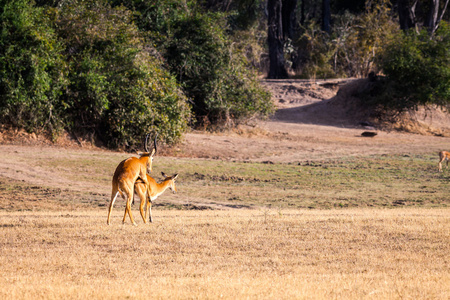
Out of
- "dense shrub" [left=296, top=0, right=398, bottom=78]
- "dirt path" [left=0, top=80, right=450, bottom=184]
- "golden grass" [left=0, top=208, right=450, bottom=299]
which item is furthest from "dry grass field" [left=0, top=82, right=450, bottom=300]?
"dense shrub" [left=296, top=0, right=398, bottom=78]

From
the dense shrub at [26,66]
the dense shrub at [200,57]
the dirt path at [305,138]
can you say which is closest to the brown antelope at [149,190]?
the dense shrub at [26,66]

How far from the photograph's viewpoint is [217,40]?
88.8 feet

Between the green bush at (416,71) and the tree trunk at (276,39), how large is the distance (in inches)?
395

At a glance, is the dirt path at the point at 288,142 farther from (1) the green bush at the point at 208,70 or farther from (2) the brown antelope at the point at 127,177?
(2) the brown antelope at the point at 127,177

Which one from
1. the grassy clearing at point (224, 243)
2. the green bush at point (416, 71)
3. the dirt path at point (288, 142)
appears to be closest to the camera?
the grassy clearing at point (224, 243)

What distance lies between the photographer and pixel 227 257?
793 cm

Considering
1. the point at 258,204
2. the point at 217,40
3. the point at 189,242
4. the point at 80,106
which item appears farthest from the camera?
the point at 217,40

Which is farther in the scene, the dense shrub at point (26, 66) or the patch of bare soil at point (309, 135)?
the patch of bare soil at point (309, 135)

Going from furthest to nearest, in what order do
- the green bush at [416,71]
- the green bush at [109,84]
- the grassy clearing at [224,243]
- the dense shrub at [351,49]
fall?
1. the dense shrub at [351,49]
2. the green bush at [416,71]
3. the green bush at [109,84]
4. the grassy clearing at [224,243]

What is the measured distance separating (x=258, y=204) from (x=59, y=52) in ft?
34.4

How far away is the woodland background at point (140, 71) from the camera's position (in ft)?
65.0

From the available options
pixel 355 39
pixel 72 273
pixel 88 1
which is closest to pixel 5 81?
pixel 88 1

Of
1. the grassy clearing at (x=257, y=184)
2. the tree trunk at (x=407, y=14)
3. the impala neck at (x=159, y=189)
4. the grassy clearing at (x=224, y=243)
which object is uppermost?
the tree trunk at (x=407, y=14)

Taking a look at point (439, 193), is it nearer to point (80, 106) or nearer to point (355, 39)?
point (80, 106)
